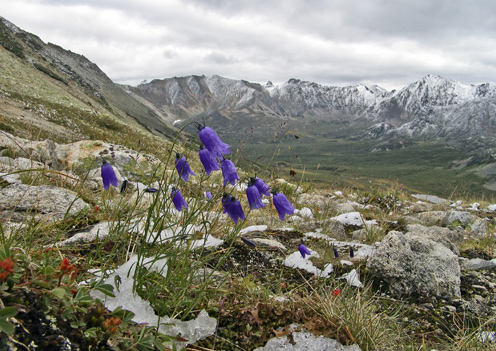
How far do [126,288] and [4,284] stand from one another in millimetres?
722

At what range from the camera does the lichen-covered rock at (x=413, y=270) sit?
333cm

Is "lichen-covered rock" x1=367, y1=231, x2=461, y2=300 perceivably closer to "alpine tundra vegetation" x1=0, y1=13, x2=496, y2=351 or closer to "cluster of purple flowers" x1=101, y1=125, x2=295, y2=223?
"alpine tundra vegetation" x1=0, y1=13, x2=496, y2=351

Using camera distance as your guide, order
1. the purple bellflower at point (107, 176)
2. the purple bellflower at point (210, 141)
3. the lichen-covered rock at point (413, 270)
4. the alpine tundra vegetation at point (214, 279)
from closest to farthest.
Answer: the alpine tundra vegetation at point (214, 279) < the purple bellflower at point (210, 141) < the purple bellflower at point (107, 176) < the lichen-covered rock at point (413, 270)

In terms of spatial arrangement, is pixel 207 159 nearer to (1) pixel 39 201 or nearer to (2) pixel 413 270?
(2) pixel 413 270

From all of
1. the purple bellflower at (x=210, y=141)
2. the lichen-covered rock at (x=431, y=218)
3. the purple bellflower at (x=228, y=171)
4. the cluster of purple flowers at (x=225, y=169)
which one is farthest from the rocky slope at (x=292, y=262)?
the lichen-covered rock at (x=431, y=218)

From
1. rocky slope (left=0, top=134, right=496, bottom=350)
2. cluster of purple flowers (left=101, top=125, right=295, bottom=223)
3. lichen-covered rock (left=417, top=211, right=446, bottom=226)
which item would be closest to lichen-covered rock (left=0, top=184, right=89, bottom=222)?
rocky slope (left=0, top=134, right=496, bottom=350)

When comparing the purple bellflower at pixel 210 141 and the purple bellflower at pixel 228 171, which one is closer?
the purple bellflower at pixel 210 141

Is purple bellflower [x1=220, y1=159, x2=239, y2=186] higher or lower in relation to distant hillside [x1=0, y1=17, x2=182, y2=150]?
lower

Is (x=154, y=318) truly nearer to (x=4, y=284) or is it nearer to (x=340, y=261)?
(x=4, y=284)

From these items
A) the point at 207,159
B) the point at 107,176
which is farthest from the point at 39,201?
the point at 207,159

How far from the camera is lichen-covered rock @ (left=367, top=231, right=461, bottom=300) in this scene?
3334 millimetres

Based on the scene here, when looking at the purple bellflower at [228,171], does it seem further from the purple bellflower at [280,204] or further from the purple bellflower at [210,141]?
the purple bellflower at [280,204]

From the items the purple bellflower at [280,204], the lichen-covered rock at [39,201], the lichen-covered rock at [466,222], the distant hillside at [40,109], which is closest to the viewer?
the purple bellflower at [280,204]

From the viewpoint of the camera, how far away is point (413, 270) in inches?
134
